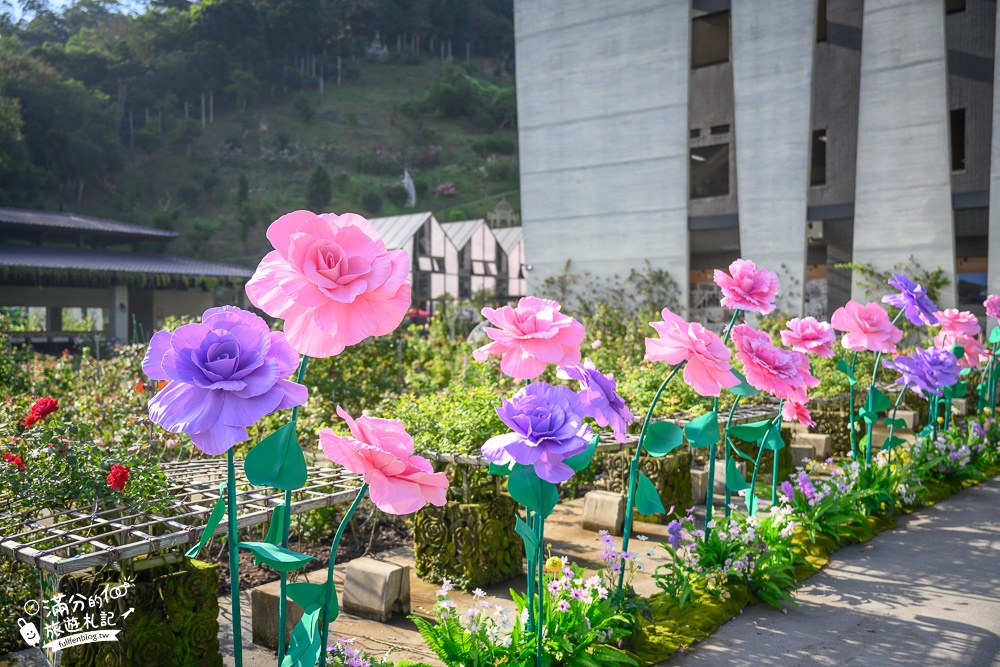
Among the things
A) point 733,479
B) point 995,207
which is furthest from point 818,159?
point 733,479

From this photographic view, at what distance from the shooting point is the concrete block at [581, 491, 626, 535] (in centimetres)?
566

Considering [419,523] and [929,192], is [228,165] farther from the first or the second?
[419,523]

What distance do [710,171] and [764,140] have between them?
1.55 meters

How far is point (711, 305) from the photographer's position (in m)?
18.5

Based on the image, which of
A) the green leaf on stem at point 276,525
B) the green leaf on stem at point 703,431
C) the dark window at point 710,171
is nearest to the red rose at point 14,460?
the green leaf on stem at point 276,525

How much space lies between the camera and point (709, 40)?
1830 cm

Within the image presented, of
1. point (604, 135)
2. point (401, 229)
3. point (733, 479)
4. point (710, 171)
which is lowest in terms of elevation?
point (733, 479)

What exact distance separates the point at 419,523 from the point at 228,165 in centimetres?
6315

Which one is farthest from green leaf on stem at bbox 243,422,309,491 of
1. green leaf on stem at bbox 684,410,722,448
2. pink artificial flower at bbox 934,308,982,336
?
pink artificial flower at bbox 934,308,982,336

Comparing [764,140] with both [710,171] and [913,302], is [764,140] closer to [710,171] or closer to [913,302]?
[710,171]

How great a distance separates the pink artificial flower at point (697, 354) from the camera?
2.74 meters

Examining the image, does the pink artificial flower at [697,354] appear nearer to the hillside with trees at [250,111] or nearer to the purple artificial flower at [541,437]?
the purple artificial flower at [541,437]

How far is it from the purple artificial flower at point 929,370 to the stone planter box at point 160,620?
4.57 meters

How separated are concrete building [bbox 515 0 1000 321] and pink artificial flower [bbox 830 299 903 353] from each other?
38.7 feet
